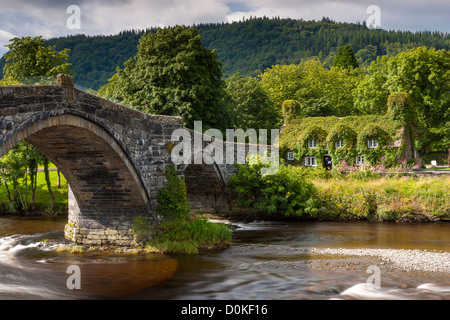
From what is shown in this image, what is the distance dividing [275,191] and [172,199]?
28.7ft

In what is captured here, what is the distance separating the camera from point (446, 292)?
37.4 feet

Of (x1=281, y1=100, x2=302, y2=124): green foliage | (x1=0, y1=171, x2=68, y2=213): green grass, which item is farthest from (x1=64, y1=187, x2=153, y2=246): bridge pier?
(x1=281, y1=100, x2=302, y2=124): green foliage

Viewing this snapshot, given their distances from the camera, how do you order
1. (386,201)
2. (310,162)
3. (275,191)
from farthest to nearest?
1. (310,162)
2. (275,191)
3. (386,201)

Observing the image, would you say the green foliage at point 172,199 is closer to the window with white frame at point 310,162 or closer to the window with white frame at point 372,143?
the window with white frame at point 310,162

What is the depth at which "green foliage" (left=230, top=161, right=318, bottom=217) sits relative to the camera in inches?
932

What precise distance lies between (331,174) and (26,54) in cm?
1967

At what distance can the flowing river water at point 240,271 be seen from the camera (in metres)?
11.8

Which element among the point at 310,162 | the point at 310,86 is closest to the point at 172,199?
the point at 310,162

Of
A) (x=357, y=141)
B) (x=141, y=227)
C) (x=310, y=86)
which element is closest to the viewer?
(x=141, y=227)

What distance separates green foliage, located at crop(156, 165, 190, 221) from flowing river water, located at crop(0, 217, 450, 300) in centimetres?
176

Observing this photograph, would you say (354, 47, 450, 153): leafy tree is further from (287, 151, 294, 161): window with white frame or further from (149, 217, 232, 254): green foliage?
(149, 217, 232, 254): green foliage

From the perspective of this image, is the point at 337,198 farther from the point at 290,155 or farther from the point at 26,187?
the point at 26,187

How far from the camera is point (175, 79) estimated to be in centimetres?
3044

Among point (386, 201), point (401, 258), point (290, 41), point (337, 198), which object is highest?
point (290, 41)
